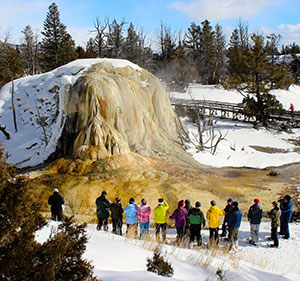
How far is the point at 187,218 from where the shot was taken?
323 inches

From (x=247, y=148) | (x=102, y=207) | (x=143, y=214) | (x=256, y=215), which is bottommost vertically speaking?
(x=256, y=215)

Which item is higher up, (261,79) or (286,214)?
(261,79)

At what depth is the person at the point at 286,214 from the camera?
895cm

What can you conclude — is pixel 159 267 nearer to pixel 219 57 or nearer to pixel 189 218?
pixel 189 218

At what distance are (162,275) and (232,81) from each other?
27.8 meters

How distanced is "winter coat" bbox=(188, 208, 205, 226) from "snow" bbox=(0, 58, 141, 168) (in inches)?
453

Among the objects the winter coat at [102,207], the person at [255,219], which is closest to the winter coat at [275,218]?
the person at [255,219]

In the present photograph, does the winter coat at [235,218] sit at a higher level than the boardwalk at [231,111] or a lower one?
lower

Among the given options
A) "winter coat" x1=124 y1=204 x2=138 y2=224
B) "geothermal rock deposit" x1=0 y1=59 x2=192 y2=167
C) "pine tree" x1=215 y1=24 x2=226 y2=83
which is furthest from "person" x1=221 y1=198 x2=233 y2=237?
"pine tree" x1=215 y1=24 x2=226 y2=83

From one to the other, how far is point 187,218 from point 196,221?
254 mm

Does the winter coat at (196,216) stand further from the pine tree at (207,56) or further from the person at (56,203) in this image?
the pine tree at (207,56)

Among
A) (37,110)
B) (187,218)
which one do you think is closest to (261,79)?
(37,110)

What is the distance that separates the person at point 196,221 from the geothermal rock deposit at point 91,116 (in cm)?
712

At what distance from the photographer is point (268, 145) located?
24406 millimetres
